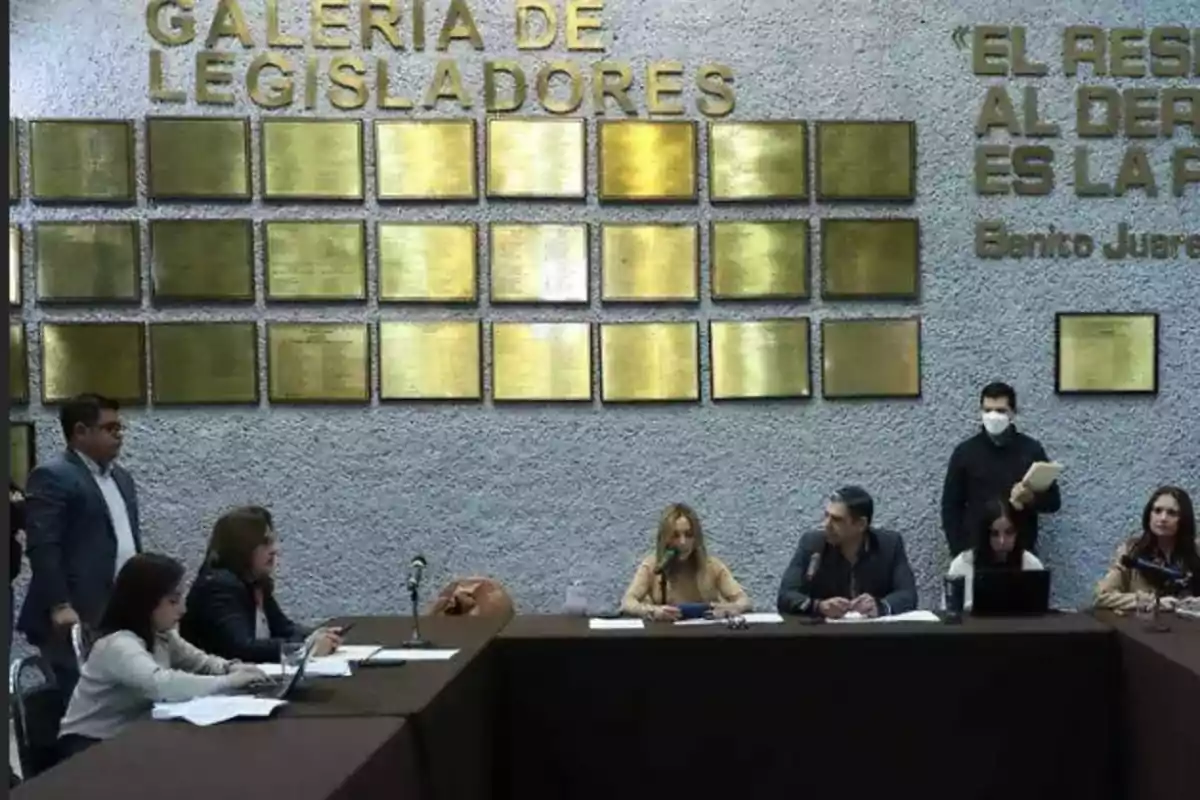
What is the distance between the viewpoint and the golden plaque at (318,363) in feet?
21.2

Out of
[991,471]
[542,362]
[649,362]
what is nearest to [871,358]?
[991,471]

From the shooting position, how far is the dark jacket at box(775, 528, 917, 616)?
16.4 feet

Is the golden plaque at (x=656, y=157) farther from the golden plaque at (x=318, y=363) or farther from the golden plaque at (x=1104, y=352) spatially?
the golden plaque at (x=1104, y=352)

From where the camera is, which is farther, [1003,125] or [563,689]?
[1003,125]

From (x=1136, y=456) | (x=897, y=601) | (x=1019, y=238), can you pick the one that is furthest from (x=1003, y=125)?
(x=897, y=601)

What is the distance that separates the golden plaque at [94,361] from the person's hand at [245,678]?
365 centimetres

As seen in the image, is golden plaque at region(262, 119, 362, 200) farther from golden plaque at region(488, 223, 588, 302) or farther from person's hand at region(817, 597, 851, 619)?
person's hand at region(817, 597, 851, 619)

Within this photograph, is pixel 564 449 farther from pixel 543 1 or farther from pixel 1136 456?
pixel 1136 456

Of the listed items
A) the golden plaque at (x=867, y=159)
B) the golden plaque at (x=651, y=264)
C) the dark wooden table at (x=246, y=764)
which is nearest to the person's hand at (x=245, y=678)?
the dark wooden table at (x=246, y=764)

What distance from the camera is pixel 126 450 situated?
21.1 ft

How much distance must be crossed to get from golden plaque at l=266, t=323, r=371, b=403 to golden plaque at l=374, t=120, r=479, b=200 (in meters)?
0.71

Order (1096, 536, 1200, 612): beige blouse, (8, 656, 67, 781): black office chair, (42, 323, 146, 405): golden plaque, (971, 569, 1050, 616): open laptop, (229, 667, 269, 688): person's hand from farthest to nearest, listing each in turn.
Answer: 1. (42, 323, 146, 405): golden plaque
2. (1096, 536, 1200, 612): beige blouse
3. (971, 569, 1050, 616): open laptop
4. (8, 656, 67, 781): black office chair
5. (229, 667, 269, 688): person's hand

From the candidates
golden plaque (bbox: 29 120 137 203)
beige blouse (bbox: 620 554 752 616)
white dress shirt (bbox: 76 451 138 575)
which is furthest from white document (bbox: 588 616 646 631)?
golden plaque (bbox: 29 120 137 203)

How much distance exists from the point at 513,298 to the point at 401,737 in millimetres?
4009
